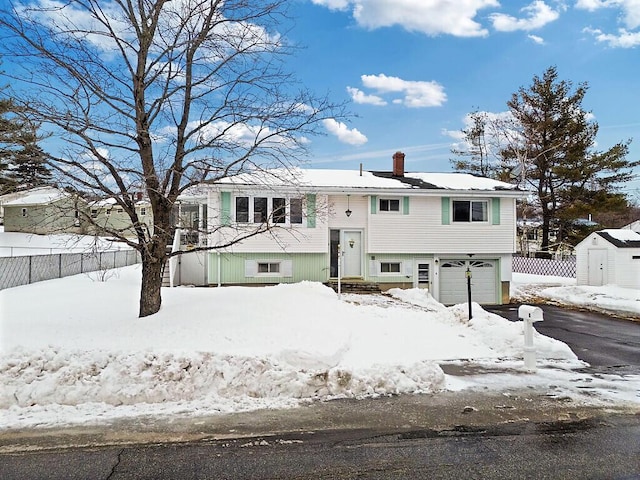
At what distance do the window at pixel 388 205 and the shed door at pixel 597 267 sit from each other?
10598 millimetres

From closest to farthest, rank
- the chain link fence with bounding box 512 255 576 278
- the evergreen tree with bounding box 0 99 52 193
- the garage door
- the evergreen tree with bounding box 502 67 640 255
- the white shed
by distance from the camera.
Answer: the evergreen tree with bounding box 0 99 52 193 → the garage door → the white shed → the chain link fence with bounding box 512 255 576 278 → the evergreen tree with bounding box 502 67 640 255

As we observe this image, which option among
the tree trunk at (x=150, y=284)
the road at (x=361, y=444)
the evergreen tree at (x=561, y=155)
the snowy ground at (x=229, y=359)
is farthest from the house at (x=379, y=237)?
the evergreen tree at (x=561, y=155)

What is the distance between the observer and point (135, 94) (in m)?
8.38

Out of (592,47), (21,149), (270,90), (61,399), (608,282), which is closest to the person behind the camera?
(61,399)

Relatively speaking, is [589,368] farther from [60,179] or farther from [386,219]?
[386,219]

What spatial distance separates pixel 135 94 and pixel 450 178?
1633 cm

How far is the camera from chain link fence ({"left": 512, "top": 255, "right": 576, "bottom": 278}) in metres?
26.3

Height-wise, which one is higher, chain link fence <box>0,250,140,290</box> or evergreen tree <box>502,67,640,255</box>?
evergreen tree <box>502,67,640,255</box>

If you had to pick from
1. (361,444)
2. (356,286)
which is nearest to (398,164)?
(356,286)

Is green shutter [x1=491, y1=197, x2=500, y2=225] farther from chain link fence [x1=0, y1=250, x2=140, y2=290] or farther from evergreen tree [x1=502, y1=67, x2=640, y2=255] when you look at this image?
evergreen tree [x1=502, y1=67, x2=640, y2=255]

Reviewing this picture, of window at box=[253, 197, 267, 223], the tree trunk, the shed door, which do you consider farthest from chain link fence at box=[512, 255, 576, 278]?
the tree trunk

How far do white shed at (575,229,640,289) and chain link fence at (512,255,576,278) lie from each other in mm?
4388

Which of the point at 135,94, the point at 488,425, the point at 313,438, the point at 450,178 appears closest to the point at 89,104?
the point at 135,94

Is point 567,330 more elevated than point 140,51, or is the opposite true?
point 140,51
